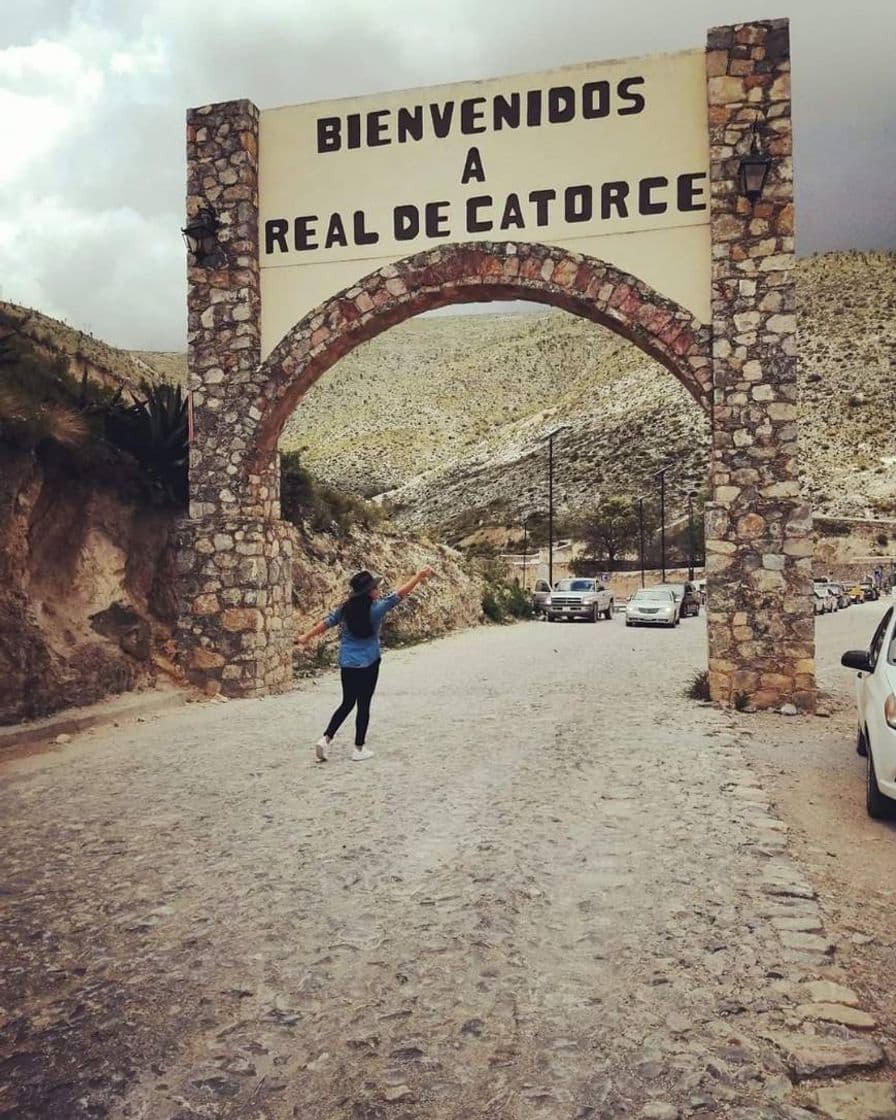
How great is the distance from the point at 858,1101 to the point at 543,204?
11.2 m

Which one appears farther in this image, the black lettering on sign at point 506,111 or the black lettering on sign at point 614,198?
the black lettering on sign at point 506,111

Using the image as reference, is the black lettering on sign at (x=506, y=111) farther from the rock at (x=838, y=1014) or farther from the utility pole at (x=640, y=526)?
the utility pole at (x=640, y=526)

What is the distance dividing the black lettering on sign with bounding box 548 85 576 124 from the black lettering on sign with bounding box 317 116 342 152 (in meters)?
3.00

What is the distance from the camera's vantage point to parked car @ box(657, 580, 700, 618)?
36500 millimetres

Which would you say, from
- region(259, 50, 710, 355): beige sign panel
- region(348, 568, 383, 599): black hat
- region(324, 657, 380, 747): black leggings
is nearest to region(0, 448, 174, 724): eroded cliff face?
region(259, 50, 710, 355): beige sign panel

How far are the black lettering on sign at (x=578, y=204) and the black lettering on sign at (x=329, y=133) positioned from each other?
3.38 m

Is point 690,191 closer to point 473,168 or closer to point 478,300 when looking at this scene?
point 473,168

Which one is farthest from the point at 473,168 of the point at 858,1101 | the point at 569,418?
the point at 569,418

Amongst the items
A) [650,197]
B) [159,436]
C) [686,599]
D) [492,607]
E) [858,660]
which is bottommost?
[686,599]

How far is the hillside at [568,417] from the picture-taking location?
65938mm

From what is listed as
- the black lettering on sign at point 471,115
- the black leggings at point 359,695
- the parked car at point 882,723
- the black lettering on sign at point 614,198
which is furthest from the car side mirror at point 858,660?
the black lettering on sign at point 471,115

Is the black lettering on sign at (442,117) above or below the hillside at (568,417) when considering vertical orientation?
below

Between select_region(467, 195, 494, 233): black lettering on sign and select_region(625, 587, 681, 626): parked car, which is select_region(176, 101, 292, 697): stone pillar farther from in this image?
select_region(625, 587, 681, 626): parked car

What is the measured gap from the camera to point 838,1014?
328 cm
